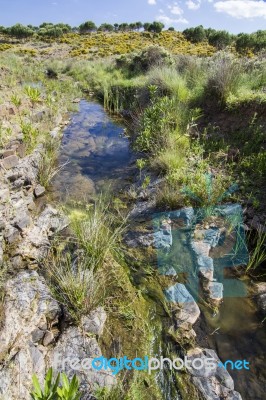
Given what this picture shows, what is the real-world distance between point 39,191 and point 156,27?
41.3 metres

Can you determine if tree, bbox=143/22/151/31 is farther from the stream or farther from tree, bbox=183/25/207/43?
the stream

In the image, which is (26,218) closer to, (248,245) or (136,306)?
(136,306)

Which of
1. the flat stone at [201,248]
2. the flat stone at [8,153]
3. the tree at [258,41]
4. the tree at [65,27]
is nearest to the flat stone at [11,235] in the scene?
the flat stone at [8,153]

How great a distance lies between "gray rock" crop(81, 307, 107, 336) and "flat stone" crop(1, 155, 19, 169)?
131 inches

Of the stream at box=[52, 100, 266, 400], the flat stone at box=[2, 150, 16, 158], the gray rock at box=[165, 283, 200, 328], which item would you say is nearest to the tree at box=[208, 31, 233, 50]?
the stream at box=[52, 100, 266, 400]

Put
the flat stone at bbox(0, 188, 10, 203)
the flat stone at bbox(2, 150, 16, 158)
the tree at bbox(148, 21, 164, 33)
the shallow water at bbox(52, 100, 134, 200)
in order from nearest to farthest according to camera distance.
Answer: the flat stone at bbox(0, 188, 10, 203)
the flat stone at bbox(2, 150, 16, 158)
the shallow water at bbox(52, 100, 134, 200)
the tree at bbox(148, 21, 164, 33)

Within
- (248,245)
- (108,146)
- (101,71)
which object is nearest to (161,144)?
(108,146)

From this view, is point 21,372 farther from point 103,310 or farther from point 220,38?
point 220,38

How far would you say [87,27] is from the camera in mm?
39781

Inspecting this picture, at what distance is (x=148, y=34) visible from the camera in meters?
36.1

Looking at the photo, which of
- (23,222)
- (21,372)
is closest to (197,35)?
(23,222)

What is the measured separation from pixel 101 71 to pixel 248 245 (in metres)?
13.4

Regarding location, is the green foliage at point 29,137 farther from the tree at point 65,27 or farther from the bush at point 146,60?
the tree at point 65,27

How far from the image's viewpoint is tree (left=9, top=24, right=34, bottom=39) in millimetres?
35406
